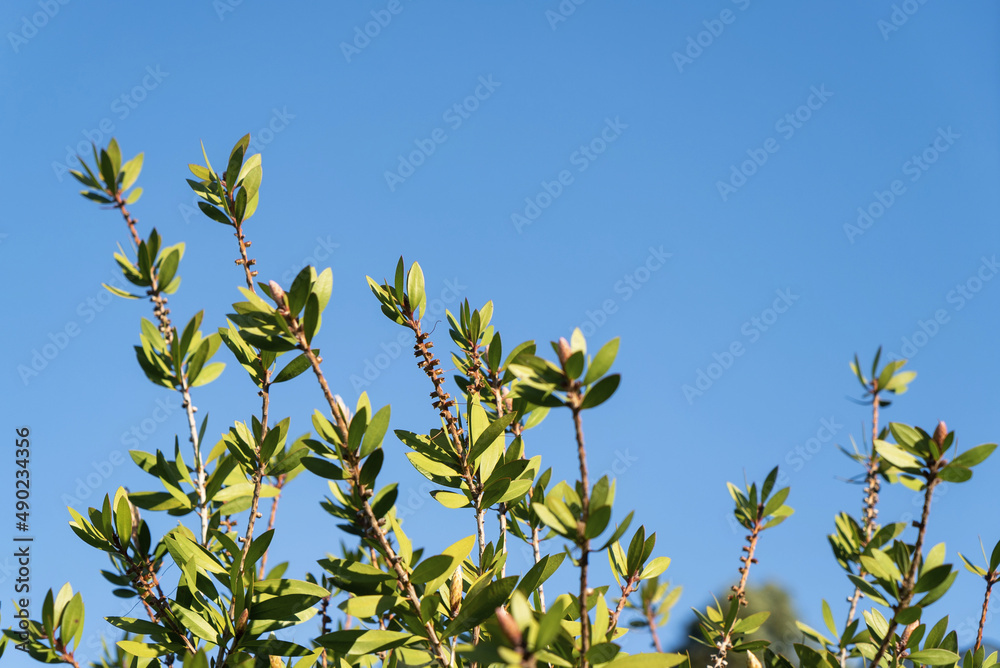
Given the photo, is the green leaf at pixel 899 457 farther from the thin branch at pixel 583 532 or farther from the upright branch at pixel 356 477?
the upright branch at pixel 356 477

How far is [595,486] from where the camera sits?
1.12 m

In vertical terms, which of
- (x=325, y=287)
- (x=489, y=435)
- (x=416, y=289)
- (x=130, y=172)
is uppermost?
(x=130, y=172)

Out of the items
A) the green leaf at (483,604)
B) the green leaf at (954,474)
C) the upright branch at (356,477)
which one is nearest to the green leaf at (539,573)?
the green leaf at (483,604)

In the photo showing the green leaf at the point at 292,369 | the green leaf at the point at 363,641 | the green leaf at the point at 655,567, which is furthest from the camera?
the green leaf at the point at 655,567

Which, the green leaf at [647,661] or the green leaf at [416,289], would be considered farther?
the green leaf at [416,289]

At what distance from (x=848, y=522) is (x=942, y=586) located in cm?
132

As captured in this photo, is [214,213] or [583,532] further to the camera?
[214,213]

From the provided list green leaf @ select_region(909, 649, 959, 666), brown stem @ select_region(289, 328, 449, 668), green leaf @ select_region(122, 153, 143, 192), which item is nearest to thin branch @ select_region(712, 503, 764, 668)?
green leaf @ select_region(909, 649, 959, 666)

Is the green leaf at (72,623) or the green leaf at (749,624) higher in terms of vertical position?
the green leaf at (72,623)

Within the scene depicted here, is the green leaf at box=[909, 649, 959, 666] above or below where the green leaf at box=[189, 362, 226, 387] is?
below

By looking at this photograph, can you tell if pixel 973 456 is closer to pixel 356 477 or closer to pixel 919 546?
pixel 919 546

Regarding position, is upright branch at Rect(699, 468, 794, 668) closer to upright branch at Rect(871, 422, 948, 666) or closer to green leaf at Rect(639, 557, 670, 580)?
green leaf at Rect(639, 557, 670, 580)

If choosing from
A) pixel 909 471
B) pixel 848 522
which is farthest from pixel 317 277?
pixel 848 522

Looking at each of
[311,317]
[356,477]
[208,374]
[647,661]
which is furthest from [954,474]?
[208,374]
